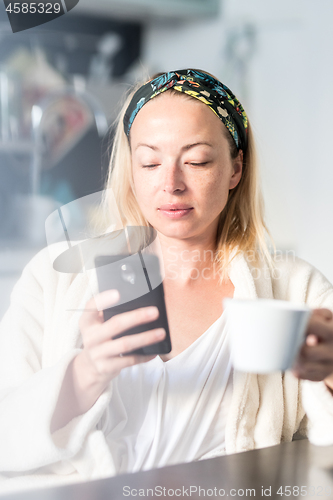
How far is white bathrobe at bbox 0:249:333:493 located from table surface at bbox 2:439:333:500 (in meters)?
0.21

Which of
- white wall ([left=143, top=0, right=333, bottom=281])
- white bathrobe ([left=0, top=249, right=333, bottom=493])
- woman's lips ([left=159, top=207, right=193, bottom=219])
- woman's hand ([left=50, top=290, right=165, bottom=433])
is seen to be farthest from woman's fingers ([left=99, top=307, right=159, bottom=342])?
white wall ([left=143, top=0, right=333, bottom=281])

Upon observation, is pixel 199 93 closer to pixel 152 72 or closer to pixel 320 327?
pixel 320 327

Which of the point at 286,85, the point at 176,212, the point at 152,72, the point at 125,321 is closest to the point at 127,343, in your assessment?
the point at 125,321

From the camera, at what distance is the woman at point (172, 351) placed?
1.97 feet

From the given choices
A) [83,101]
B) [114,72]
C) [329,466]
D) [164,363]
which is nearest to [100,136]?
[83,101]

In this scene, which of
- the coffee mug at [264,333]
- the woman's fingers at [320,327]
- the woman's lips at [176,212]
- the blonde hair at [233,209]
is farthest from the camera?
the blonde hair at [233,209]

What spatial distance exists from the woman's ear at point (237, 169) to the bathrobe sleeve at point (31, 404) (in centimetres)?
39

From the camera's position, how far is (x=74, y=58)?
127 centimetres

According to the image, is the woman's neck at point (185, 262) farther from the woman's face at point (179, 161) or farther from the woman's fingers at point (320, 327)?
the woman's fingers at point (320, 327)

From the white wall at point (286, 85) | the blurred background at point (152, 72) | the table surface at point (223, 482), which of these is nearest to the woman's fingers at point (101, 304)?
the table surface at point (223, 482)

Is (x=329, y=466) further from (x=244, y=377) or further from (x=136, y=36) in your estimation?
(x=136, y=36)

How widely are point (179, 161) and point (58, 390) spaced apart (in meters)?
0.36

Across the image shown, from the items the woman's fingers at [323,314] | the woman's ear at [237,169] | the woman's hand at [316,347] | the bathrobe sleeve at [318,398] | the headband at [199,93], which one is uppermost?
the headband at [199,93]

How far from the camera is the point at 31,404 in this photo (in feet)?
1.97
